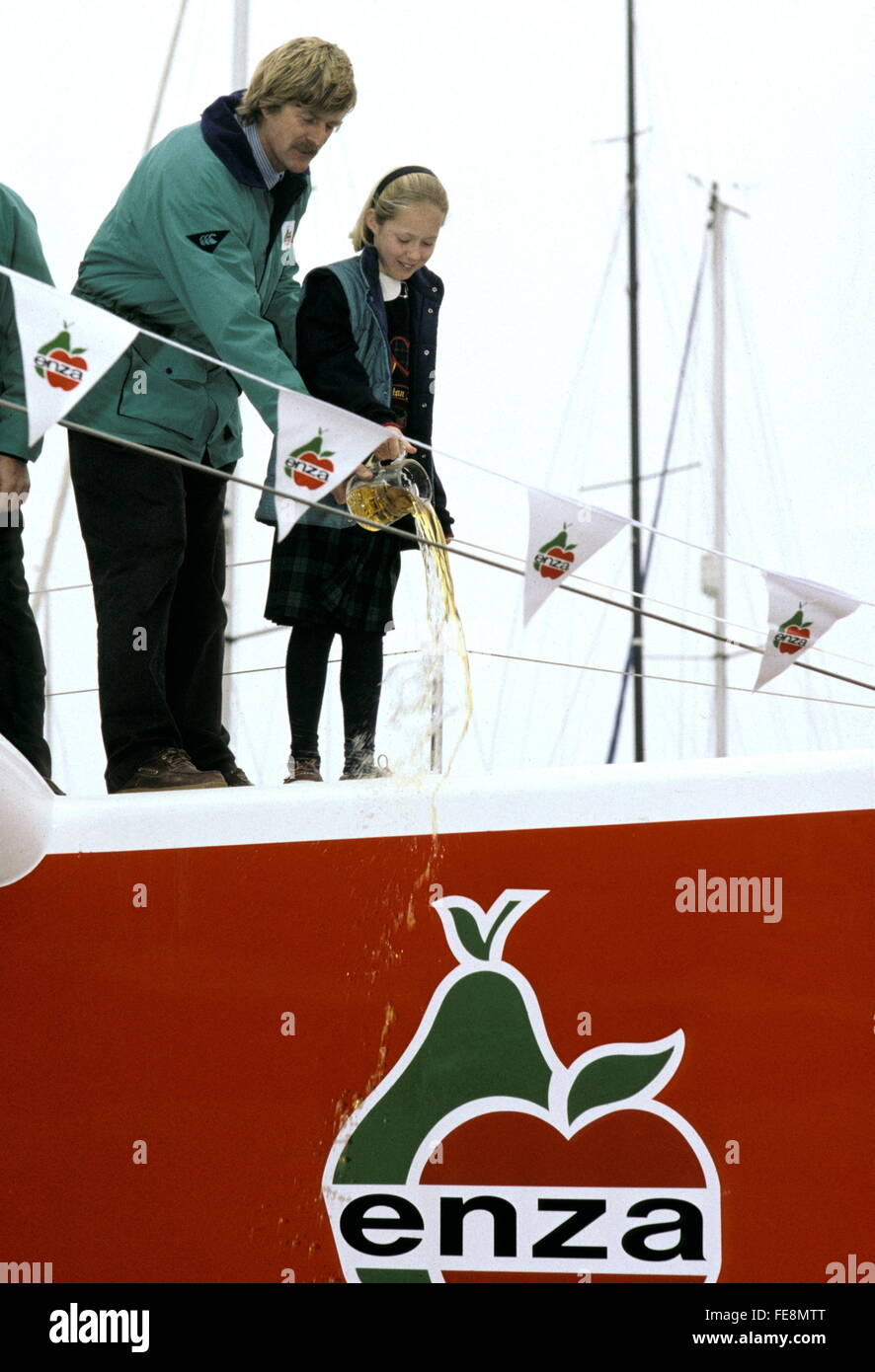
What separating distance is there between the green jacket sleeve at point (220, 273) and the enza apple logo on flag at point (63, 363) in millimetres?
371

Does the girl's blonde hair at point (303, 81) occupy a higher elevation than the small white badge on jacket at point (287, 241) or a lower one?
higher

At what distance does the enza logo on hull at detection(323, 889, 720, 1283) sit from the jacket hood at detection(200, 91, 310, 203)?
3.83 ft

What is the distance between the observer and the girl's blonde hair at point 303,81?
99.7 inches

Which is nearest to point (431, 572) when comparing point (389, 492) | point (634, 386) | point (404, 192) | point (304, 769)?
point (389, 492)

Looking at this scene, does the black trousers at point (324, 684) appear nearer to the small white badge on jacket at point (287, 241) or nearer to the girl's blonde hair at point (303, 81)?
the small white badge on jacket at point (287, 241)

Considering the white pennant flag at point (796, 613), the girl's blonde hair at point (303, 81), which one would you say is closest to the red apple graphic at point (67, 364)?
the girl's blonde hair at point (303, 81)

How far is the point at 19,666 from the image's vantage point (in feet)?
9.27

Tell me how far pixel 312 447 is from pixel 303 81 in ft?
2.02

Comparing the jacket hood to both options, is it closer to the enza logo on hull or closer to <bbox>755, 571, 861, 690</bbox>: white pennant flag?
<bbox>755, 571, 861, 690</bbox>: white pennant flag

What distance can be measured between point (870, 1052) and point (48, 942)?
42.1 inches

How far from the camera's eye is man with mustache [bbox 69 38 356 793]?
2.50 meters

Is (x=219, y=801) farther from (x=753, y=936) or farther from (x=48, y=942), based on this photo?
(x=753, y=936)

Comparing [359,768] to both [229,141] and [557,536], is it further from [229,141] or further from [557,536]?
[229,141]

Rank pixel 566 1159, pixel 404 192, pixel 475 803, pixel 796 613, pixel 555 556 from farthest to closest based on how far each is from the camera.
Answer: pixel 404 192 < pixel 796 613 < pixel 555 556 < pixel 475 803 < pixel 566 1159
